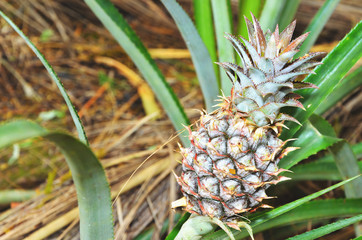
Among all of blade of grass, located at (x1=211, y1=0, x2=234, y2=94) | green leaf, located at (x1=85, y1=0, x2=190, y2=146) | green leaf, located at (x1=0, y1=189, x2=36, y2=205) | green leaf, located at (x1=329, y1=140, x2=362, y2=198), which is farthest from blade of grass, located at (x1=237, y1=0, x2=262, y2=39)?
green leaf, located at (x1=0, y1=189, x2=36, y2=205)

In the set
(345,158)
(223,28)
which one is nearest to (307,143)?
(345,158)

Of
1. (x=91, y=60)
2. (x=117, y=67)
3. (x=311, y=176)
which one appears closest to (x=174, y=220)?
(x=311, y=176)

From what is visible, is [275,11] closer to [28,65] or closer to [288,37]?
[288,37]

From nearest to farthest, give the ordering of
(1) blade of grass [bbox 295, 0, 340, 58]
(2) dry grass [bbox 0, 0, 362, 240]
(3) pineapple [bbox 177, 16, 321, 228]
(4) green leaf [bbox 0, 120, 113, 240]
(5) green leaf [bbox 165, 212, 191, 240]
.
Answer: (4) green leaf [bbox 0, 120, 113, 240]
(3) pineapple [bbox 177, 16, 321, 228]
(5) green leaf [bbox 165, 212, 191, 240]
(1) blade of grass [bbox 295, 0, 340, 58]
(2) dry grass [bbox 0, 0, 362, 240]

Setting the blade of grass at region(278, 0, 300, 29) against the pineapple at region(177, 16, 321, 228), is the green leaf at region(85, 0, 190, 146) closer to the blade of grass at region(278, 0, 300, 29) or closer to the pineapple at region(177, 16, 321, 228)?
the pineapple at region(177, 16, 321, 228)

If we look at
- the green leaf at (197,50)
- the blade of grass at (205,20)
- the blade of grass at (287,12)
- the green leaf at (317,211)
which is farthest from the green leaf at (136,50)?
the blade of grass at (287,12)
